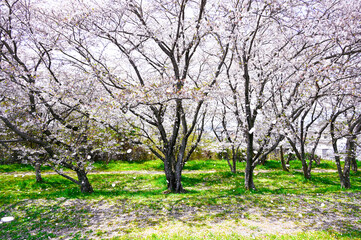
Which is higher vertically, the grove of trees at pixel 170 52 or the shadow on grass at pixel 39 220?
the grove of trees at pixel 170 52

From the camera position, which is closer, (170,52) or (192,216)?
(192,216)

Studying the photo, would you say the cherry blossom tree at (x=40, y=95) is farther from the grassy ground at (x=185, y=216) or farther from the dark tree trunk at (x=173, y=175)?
the dark tree trunk at (x=173, y=175)

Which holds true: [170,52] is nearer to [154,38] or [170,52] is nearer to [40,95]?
[154,38]

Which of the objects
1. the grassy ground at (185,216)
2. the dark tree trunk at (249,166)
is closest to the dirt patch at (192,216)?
the grassy ground at (185,216)

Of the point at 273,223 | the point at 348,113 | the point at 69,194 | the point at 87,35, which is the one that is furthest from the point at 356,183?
the point at 87,35

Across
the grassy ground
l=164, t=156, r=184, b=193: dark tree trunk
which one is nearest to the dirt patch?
the grassy ground

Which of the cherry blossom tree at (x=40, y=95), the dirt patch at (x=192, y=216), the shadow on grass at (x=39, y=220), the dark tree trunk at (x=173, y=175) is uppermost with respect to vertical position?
the cherry blossom tree at (x=40, y=95)

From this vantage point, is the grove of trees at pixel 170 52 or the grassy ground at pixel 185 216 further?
the grove of trees at pixel 170 52

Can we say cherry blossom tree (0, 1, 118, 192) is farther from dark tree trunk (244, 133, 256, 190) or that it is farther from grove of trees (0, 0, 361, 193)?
dark tree trunk (244, 133, 256, 190)

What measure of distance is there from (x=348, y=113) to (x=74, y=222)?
45.3 feet

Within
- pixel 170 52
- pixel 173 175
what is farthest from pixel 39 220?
pixel 170 52

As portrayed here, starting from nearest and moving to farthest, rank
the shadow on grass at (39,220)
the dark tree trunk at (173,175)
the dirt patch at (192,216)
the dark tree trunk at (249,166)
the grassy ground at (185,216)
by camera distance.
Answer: the grassy ground at (185,216), the dirt patch at (192,216), the shadow on grass at (39,220), the dark tree trunk at (249,166), the dark tree trunk at (173,175)

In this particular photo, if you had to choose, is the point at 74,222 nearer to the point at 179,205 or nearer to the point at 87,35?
the point at 179,205

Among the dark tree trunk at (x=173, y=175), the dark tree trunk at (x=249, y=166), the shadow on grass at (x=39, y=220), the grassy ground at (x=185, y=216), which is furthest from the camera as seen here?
the dark tree trunk at (x=173, y=175)
